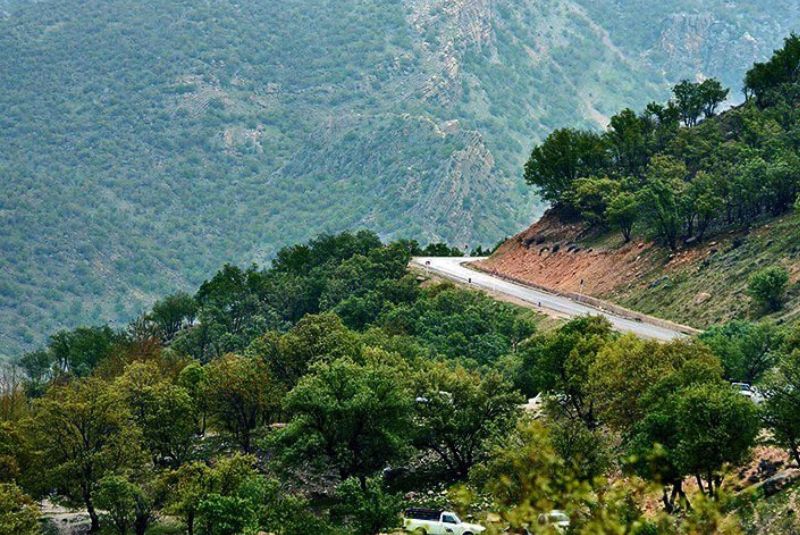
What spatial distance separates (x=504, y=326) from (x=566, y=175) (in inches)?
1248

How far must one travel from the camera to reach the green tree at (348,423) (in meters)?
61.7

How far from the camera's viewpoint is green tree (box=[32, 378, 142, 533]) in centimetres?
6506

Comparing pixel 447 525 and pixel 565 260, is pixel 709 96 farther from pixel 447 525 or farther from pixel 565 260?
pixel 447 525

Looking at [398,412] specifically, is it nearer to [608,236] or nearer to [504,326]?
[504,326]

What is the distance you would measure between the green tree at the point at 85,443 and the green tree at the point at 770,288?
129ft

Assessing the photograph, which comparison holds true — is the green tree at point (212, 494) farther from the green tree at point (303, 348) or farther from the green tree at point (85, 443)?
the green tree at point (303, 348)

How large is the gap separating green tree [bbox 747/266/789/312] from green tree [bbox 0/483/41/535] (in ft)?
149

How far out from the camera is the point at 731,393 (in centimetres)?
4700

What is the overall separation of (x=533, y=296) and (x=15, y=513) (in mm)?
57467

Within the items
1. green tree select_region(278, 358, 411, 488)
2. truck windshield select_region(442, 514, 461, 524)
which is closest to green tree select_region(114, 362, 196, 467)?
green tree select_region(278, 358, 411, 488)

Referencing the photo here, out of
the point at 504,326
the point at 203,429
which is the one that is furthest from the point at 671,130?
the point at 203,429

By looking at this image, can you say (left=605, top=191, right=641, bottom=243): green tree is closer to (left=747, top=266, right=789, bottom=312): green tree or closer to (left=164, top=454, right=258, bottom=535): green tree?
(left=747, top=266, right=789, bottom=312): green tree

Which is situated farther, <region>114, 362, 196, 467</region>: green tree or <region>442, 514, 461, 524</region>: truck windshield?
<region>114, 362, 196, 467</region>: green tree

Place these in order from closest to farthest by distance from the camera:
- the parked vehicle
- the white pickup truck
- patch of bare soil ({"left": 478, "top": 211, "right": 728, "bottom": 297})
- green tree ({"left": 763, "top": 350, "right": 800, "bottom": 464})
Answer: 1. green tree ({"left": 763, "top": 350, "right": 800, "bottom": 464})
2. the white pickup truck
3. the parked vehicle
4. patch of bare soil ({"left": 478, "top": 211, "right": 728, "bottom": 297})
